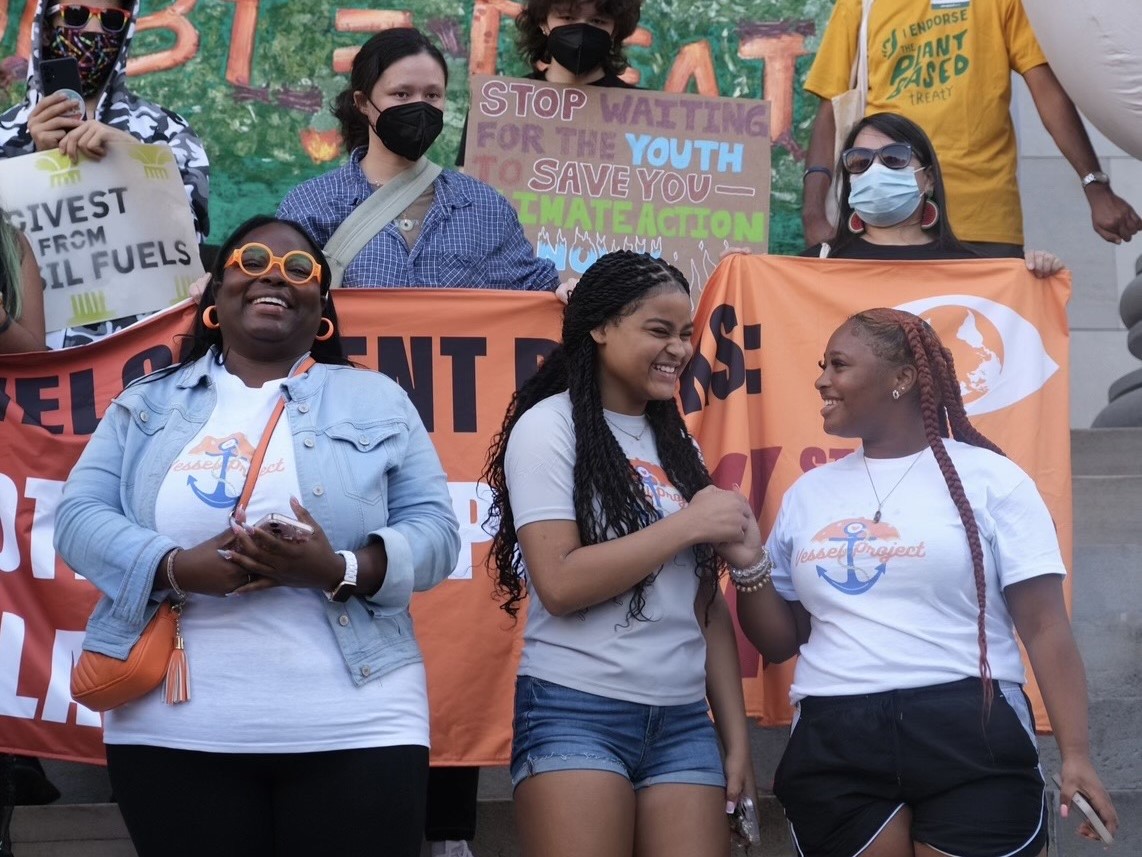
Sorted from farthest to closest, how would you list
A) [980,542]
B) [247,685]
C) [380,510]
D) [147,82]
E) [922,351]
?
[147,82]
[922,351]
[980,542]
[380,510]
[247,685]

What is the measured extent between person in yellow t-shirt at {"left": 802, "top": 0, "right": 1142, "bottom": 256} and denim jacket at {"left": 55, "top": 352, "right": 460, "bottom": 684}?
2967 mm

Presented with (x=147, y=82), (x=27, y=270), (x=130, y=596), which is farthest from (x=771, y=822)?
(x=147, y=82)

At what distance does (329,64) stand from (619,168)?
2658 mm

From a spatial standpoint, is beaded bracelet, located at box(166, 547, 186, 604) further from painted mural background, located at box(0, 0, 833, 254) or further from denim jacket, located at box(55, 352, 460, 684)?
painted mural background, located at box(0, 0, 833, 254)

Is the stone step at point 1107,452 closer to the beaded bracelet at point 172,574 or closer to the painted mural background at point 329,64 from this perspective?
the painted mural background at point 329,64

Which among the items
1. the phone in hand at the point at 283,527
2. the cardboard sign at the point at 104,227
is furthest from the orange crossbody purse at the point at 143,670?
the cardboard sign at the point at 104,227

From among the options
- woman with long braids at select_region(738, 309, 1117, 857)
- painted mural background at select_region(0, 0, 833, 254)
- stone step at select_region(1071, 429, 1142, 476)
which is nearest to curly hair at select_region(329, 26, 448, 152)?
woman with long braids at select_region(738, 309, 1117, 857)

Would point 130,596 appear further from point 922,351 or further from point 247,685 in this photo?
point 922,351

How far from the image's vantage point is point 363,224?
527 centimetres

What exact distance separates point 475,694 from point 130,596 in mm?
Result: 1722

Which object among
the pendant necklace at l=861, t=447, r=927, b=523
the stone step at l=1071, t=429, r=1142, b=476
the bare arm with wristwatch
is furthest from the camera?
the stone step at l=1071, t=429, r=1142, b=476

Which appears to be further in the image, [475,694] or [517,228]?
[517,228]

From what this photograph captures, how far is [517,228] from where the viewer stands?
5.46 metres

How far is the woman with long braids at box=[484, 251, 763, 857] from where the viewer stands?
3588 millimetres
